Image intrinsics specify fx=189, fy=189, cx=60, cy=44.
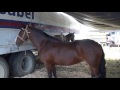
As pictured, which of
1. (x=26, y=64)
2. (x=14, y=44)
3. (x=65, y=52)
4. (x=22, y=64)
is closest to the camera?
(x=65, y=52)

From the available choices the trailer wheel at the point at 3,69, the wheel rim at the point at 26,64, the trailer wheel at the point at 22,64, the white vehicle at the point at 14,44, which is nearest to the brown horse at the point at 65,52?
the white vehicle at the point at 14,44

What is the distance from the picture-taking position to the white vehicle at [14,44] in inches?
199

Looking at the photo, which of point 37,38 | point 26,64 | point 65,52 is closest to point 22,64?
point 26,64

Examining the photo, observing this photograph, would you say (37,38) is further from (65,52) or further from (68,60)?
(68,60)

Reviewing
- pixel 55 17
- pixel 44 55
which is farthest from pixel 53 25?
pixel 44 55

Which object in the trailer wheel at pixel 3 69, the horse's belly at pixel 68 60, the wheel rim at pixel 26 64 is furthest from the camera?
the wheel rim at pixel 26 64

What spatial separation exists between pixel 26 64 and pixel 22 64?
31cm

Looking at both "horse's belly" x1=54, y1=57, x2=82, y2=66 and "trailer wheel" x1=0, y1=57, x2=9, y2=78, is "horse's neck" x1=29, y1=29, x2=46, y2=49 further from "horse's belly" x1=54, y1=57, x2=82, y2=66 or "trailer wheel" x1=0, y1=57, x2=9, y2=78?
"trailer wheel" x1=0, y1=57, x2=9, y2=78

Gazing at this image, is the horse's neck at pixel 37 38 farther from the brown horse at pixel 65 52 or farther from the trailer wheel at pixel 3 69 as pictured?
the trailer wheel at pixel 3 69

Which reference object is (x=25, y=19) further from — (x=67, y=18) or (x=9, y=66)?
(x=67, y=18)

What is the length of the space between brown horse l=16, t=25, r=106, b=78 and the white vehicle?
29 centimetres

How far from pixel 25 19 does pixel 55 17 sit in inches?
107

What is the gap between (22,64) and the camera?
635 cm

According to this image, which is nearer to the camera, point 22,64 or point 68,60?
point 68,60
